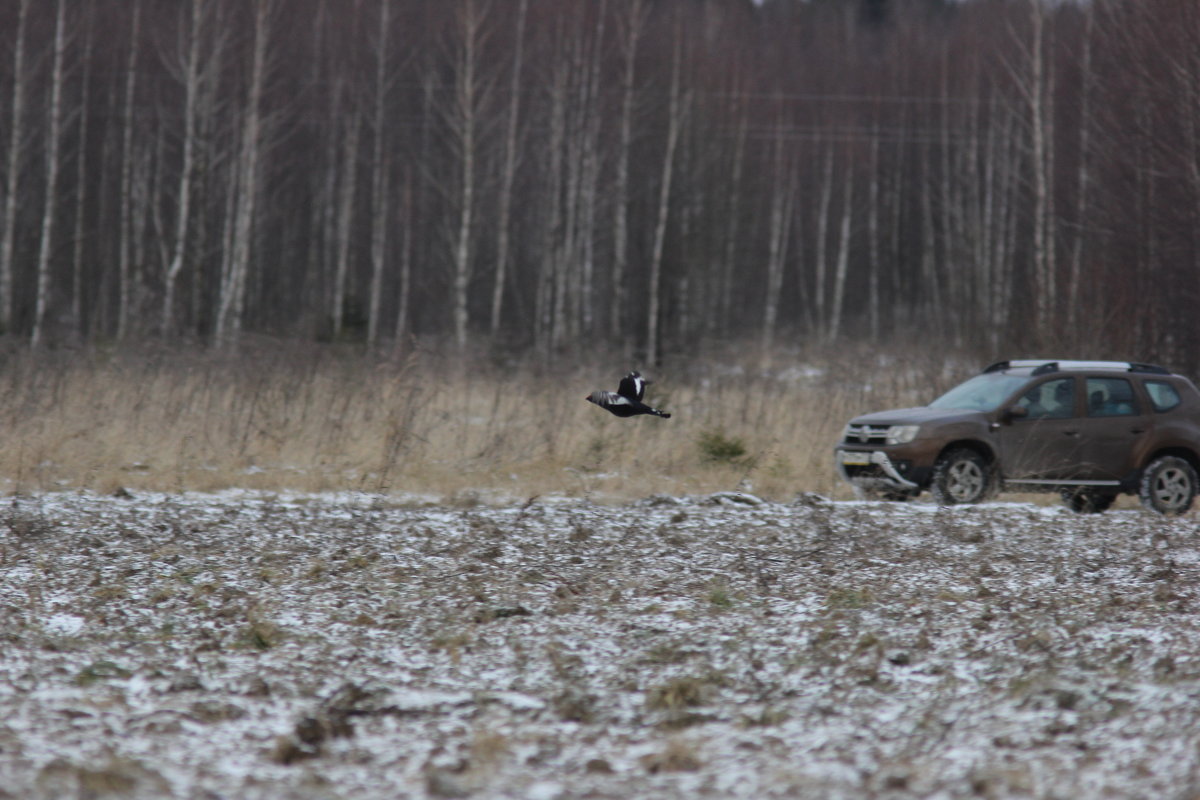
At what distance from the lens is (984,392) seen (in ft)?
47.8

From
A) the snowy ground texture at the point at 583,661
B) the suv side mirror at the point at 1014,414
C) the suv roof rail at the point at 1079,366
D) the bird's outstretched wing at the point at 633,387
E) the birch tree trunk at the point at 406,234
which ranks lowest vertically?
the snowy ground texture at the point at 583,661

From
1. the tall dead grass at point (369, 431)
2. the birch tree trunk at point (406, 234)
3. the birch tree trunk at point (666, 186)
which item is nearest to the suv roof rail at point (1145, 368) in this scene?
the tall dead grass at point (369, 431)

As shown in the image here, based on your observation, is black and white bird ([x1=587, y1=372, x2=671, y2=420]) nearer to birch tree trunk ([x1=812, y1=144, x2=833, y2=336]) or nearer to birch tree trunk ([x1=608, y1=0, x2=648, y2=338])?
birch tree trunk ([x1=608, y1=0, x2=648, y2=338])

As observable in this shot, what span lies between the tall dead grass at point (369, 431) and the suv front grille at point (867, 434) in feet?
3.31

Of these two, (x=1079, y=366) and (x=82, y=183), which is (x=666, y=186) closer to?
(x=82, y=183)

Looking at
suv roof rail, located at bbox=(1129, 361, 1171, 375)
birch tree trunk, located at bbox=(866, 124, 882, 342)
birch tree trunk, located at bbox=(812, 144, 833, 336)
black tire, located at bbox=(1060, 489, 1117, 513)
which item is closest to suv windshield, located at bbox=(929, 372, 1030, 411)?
suv roof rail, located at bbox=(1129, 361, 1171, 375)

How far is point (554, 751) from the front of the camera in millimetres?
5066

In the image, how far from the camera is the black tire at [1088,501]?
14609 millimetres

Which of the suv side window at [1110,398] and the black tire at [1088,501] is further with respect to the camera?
the black tire at [1088,501]

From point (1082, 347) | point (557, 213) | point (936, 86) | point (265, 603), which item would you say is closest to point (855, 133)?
point (936, 86)

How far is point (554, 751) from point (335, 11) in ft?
118

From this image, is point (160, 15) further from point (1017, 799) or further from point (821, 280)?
point (1017, 799)

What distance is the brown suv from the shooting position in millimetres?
13773

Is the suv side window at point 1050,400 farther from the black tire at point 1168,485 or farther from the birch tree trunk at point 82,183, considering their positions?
the birch tree trunk at point 82,183
